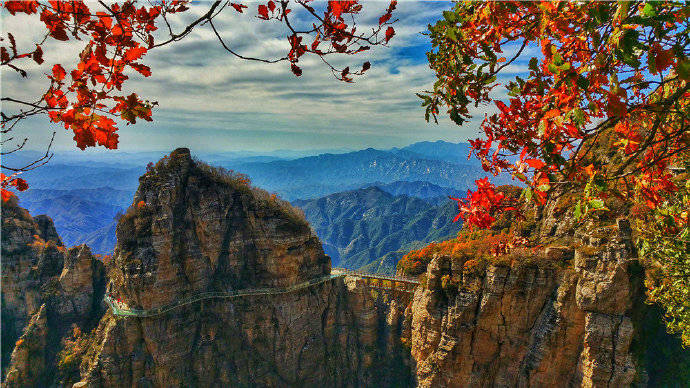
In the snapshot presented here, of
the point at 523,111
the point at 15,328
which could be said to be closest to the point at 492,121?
the point at 523,111

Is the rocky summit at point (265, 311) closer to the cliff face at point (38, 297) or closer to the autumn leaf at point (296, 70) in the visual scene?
the cliff face at point (38, 297)

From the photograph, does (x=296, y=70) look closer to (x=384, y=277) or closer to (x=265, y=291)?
(x=265, y=291)

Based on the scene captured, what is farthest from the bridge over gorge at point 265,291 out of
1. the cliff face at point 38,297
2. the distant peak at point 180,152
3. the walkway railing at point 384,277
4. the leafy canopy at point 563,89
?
the leafy canopy at point 563,89

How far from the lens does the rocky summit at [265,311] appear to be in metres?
15.4

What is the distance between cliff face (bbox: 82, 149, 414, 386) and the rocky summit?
0.27ft

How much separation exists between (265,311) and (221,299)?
326cm

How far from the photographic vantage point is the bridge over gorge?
827 inches

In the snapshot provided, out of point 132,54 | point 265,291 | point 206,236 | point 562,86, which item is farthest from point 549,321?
point 206,236

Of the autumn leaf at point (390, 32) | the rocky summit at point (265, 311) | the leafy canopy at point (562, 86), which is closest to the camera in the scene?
the leafy canopy at point (562, 86)

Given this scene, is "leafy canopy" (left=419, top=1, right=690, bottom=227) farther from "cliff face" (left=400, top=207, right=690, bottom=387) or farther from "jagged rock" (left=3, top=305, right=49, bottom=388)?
"jagged rock" (left=3, top=305, right=49, bottom=388)

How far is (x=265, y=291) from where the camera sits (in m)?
23.4

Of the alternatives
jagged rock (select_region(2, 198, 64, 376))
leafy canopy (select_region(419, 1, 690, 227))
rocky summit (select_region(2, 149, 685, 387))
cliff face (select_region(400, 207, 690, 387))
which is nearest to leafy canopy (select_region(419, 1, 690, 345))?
leafy canopy (select_region(419, 1, 690, 227))

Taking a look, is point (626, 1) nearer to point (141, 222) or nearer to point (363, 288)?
point (363, 288)

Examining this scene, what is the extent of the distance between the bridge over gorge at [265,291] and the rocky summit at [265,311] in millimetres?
85
